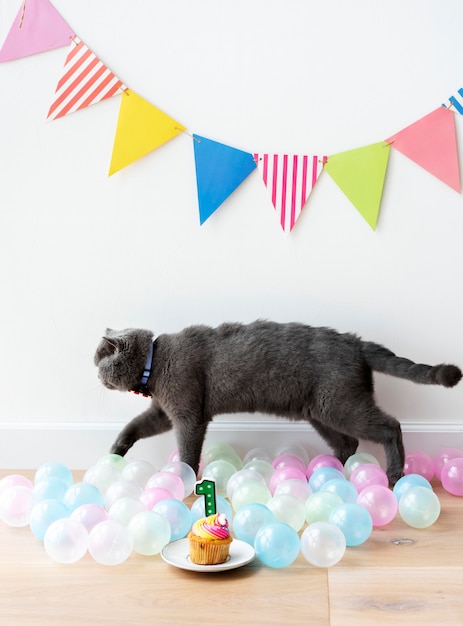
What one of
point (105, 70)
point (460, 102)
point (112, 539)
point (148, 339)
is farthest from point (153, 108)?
point (112, 539)

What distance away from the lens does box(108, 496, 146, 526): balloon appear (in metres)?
1.67

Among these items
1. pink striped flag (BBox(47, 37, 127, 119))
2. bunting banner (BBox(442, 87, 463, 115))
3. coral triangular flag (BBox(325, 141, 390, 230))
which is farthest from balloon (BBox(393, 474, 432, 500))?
pink striped flag (BBox(47, 37, 127, 119))

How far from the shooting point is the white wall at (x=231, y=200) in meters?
2.38

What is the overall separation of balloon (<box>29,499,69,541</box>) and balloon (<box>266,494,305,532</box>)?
0.50 metres

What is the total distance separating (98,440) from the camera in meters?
2.49

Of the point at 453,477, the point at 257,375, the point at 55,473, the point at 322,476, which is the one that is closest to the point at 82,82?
the point at 257,375

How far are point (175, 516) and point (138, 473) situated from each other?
0.38 meters

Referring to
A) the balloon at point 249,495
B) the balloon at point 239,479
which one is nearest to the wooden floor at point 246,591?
the balloon at point 249,495

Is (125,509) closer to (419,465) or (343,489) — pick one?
(343,489)

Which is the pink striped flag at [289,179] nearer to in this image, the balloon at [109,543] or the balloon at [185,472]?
the balloon at [185,472]

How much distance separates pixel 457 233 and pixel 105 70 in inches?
51.6

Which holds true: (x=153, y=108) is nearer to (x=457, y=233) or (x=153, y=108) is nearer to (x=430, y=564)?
(x=457, y=233)

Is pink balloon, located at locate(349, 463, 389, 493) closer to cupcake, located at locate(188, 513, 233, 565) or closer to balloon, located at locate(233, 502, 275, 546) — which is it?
balloon, located at locate(233, 502, 275, 546)

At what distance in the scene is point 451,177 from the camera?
7.77 feet
